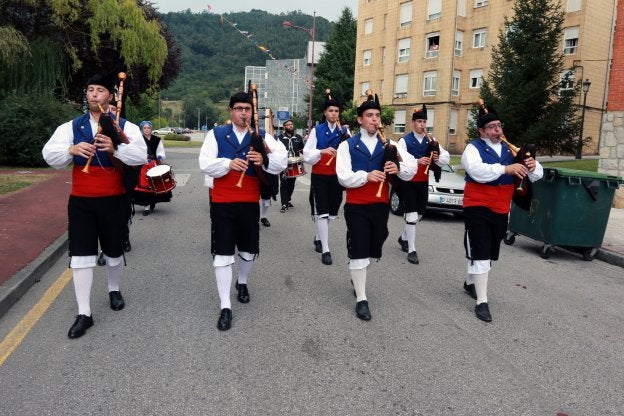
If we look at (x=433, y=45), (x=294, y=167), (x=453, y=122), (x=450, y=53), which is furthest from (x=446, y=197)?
(x=433, y=45)

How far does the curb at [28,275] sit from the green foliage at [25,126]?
1316 cm

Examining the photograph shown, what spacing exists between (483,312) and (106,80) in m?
4.07

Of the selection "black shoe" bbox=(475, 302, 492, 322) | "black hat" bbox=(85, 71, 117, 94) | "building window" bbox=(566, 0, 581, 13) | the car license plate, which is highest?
"building window" bbox=(566, 0, 581, 13)

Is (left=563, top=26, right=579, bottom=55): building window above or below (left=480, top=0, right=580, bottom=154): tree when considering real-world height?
above

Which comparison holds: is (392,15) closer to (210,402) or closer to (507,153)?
(507,153)

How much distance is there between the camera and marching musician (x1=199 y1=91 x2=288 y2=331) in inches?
183

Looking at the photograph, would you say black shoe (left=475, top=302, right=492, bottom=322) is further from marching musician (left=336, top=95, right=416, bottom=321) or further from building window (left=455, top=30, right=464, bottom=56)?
building window (left=455, top=30, right=464, bottom=56)

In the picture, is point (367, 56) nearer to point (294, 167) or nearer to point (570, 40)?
point (570, 40)

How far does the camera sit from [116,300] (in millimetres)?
5125

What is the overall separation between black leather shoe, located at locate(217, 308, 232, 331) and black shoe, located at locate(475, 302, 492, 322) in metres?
2.38

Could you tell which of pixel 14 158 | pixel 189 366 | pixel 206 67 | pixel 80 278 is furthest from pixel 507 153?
pixel 206 67

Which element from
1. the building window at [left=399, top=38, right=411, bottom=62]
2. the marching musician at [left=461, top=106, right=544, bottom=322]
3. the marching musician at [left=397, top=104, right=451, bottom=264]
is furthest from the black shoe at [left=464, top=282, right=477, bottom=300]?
the building window at [left=399, top=38, right=411, bottom=62]

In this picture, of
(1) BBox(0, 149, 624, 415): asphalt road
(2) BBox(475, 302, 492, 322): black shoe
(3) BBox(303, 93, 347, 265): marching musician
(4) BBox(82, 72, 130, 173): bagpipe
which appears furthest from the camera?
(3) BBox(303, 93, 347, 265): marching musician

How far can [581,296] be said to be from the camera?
20.1ft
